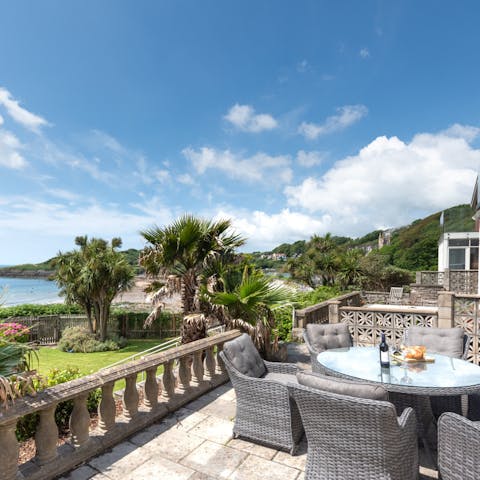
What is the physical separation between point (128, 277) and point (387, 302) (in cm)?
1401

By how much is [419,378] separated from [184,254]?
13.8 feet

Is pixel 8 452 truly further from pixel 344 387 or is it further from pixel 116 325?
pixel 116 325

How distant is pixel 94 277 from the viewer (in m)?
15.8

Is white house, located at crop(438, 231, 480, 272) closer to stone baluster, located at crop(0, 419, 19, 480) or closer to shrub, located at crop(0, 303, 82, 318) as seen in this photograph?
stone baluster, located at crop(0, 419, 19, 480)

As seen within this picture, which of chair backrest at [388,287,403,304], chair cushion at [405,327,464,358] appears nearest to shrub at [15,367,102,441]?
chair cushion at [405,327,464,358]

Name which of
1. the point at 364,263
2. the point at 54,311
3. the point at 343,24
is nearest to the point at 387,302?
the point at 364,263

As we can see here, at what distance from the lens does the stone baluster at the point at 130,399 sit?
3.14 metres

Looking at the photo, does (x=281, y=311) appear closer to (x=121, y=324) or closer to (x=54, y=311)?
(x=121, y=324)

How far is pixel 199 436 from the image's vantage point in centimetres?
309

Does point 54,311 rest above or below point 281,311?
below

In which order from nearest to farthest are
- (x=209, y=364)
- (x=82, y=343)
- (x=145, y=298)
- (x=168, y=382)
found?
(x=168, y=382)
(x=209, y=364)
(x=145, y=298)
(x=82, y=343)

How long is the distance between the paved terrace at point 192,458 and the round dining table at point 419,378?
0.46 m

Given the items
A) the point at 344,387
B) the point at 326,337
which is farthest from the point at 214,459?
the point at 326,337

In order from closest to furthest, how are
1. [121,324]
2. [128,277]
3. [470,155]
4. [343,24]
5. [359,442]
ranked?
[359,442] < [343,24] < [470,155] < [128,277] < [121,324]
